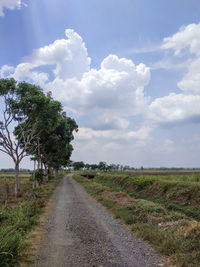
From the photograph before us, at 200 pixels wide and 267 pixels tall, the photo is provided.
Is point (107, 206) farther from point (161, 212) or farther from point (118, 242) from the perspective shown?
point (118, 242)

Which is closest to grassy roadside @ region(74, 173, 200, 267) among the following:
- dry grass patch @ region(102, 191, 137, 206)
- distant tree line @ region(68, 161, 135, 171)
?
dry grass patch @ region(102, 191, 137, 206)

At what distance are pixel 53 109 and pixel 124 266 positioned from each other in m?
17.7

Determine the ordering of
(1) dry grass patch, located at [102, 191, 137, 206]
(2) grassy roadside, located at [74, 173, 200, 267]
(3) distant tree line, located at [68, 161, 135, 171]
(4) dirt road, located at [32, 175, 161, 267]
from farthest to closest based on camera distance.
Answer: (3) distant tree line, located at [68, 161, 135, 171] < (1) dry grass patch, located at [102, 191, 137, 206] < (2) grassy roadside, located at [74, 173, 200, 267] < (4) dirt road, located at [32, 175, 161, 267]

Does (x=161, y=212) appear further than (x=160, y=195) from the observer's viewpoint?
No

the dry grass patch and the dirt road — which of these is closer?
the dirt road

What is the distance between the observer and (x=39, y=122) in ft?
73.0

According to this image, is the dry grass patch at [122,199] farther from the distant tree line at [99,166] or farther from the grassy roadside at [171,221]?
the distant tree line at [99,166]

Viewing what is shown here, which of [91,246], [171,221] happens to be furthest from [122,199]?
[91,246]

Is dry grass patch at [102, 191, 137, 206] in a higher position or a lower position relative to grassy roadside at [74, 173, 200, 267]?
lower

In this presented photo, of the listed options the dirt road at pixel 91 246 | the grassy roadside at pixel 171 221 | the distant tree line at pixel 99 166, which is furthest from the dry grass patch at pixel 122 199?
the distant tree line at pixel 99 166

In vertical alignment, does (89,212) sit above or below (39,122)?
below

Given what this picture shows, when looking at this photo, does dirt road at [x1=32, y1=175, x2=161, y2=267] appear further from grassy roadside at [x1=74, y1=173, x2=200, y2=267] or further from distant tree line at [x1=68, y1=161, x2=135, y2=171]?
distant tree line at [x1=68, y1=161, x2=135, y2=171]

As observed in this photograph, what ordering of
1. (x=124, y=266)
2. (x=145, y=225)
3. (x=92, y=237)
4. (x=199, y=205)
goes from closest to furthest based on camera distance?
(x=124, y=266) → (x=92, y=237) → (x=145, y=225) → (x=199, y=205)

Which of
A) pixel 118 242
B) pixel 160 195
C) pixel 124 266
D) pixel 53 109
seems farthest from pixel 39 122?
pixel 124 266
